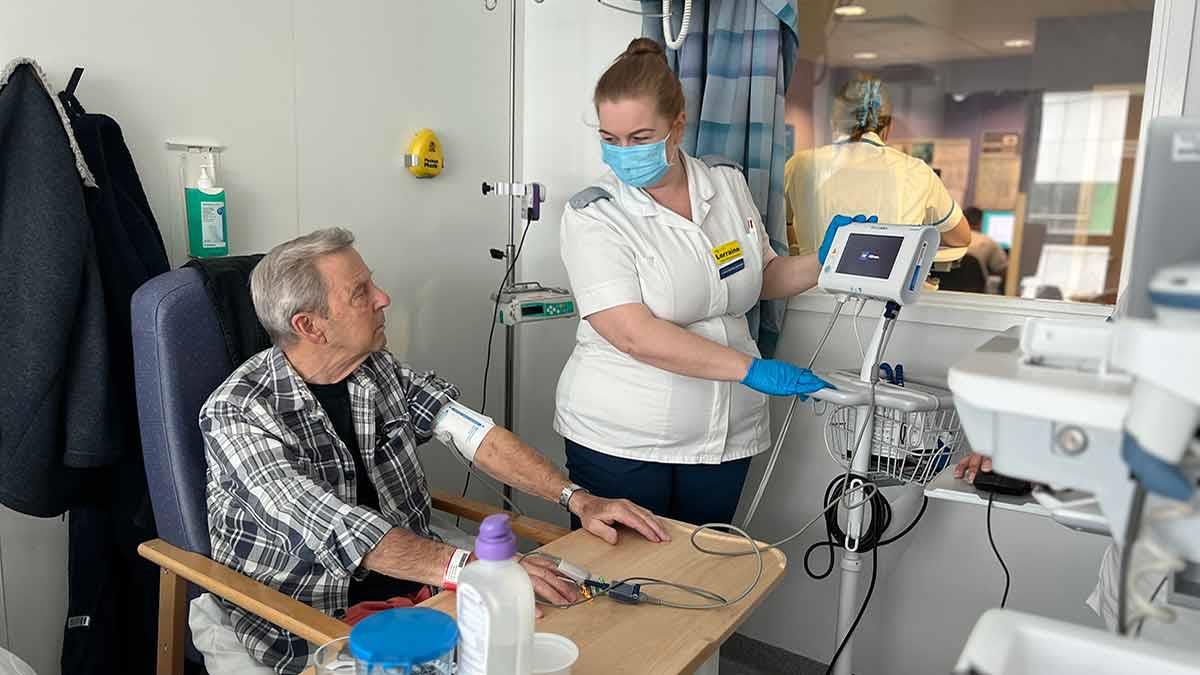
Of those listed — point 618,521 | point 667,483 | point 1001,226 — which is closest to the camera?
point 618,521

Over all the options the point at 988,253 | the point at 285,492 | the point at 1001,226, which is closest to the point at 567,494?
the point at 285,492

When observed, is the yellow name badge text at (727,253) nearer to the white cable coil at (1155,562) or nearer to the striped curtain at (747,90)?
the striped curtain at (747,90)

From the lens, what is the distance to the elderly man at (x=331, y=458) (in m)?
1.47

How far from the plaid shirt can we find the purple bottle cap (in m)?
0.63

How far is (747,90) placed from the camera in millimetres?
2355

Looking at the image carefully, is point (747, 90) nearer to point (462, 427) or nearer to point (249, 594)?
point (462, 427)

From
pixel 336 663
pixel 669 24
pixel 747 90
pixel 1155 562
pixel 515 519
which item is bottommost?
pixel 515 519

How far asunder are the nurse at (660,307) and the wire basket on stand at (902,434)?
0.21 metres

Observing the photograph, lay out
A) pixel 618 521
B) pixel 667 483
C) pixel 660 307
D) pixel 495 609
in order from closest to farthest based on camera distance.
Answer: pixel 495 609 → pixel 618 521 → pixel 660 307 → pixel 667 483

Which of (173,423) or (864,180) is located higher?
(864,180)

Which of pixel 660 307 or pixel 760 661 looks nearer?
pixel 660 307

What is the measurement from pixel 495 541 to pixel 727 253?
1215mm

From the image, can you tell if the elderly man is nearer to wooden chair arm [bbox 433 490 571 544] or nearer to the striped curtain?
wooden chair arm [bbox 433 490 571 544]

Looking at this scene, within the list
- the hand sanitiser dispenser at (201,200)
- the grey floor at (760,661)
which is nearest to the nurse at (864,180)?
the grey floor at (760,661)
